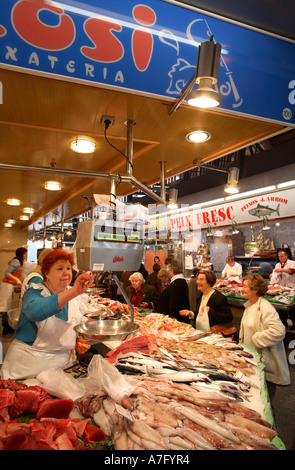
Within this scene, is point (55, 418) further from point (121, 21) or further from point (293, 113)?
point (293, 113)

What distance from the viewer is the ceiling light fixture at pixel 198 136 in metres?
3.00

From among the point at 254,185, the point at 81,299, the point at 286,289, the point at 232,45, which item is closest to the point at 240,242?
the point at 254,185

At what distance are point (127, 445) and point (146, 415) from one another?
221 mm

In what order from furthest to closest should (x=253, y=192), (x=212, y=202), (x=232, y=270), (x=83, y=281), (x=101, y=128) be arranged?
1. (x=212, y=202)
2. (x=232, y=270)
3. (x=253, y=192)
4. (x=101, y=128)
5. (x=83, y=281)

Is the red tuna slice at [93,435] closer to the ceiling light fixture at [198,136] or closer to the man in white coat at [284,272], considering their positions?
the ceiling light fixture at [198,136]

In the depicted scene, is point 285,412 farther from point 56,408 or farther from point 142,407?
point 56,408

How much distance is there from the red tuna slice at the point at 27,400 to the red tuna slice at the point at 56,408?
1.9 inches

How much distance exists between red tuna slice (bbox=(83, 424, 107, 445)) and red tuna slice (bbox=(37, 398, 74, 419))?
0.67 ft

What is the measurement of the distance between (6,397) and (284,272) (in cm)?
870

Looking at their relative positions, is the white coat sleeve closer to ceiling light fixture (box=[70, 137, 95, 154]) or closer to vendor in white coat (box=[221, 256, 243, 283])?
ceiling light fixture (box=[70, 137, 95, 154])

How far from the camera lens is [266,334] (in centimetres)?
369

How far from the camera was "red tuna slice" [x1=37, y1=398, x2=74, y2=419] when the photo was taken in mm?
1612

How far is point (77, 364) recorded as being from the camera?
248 centimetres

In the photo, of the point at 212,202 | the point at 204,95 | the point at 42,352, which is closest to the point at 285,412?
the point at 42,352
